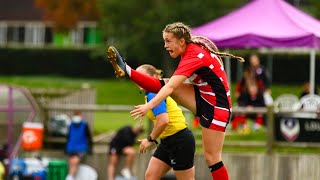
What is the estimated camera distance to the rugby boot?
9359mm

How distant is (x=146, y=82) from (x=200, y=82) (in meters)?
0.52

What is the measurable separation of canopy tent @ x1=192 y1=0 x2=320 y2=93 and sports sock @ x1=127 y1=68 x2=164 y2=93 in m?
6.86

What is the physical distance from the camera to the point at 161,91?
9.33 metres

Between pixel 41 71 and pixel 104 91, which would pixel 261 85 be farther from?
pixel 41 71

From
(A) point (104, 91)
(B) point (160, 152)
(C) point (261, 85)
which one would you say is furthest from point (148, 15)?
(B) point (160, 152)

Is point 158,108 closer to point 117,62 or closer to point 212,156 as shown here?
point 212,156

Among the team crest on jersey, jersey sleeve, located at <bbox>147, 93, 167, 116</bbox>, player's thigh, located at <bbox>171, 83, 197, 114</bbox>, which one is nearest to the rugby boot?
player's thigh, located at <bbox>171, 83, 197, 114</bbox>

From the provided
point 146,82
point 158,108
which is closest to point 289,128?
point 158,108

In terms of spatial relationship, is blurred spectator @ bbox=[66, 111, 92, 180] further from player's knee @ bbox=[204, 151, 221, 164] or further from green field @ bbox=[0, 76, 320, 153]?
player's knee @ bbox=[204, 151, 221, 164]

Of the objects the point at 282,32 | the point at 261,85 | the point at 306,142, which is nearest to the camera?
the point at 306,142

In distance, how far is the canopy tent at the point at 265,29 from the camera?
16.4 meters

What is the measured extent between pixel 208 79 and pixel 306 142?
617 centimetres

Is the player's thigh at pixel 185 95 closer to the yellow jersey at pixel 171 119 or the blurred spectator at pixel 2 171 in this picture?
the yellow jersey at pixel 171 119

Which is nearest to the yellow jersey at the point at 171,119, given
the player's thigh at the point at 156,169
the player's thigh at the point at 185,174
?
the player's thigh at the point at 156,169
